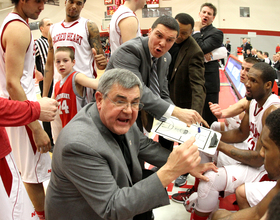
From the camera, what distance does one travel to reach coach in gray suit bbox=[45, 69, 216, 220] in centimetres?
130

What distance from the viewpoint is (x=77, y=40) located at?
2713mm

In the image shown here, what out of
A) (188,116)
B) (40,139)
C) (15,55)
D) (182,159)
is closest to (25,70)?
(15,55)

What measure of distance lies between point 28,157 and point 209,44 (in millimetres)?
2809

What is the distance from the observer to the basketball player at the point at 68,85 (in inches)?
102

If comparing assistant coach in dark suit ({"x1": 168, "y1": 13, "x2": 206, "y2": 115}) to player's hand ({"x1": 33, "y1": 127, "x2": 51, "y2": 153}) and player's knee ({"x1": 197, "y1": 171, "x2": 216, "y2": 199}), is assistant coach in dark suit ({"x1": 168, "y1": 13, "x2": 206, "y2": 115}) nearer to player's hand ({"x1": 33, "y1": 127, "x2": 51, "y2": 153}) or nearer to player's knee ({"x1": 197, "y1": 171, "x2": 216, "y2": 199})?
player's knee ({"x1": 197, "y1": 171, "x2": 216, "y2": 199})

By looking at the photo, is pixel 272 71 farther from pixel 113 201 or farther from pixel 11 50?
pixel 11 50

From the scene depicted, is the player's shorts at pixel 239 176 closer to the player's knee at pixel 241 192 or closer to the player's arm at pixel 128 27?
the player's knee at pixel 241 192

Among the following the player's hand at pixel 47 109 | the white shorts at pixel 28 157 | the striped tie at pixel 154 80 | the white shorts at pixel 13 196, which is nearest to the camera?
the white shorts at pixel 13 196

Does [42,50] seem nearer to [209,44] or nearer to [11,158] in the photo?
[209,44]

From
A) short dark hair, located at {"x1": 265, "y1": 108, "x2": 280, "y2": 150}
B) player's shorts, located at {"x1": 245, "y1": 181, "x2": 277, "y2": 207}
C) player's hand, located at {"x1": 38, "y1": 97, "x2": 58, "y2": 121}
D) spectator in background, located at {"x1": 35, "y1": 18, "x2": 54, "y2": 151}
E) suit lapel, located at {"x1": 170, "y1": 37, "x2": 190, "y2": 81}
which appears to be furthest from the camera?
spectator in background, located at {"x1": 35, "y1": 18, "x2": 54, "y2": 151}

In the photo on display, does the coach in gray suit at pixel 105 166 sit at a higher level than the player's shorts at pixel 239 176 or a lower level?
higher

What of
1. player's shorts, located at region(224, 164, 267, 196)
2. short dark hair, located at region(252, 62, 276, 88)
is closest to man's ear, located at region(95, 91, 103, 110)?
player's shorts, located at region(224, 164, 267, 196)

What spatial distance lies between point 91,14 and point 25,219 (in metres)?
21.0

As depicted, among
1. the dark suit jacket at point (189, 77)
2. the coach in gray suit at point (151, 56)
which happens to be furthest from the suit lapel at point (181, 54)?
the coach in gray suit at point (151, 56)
